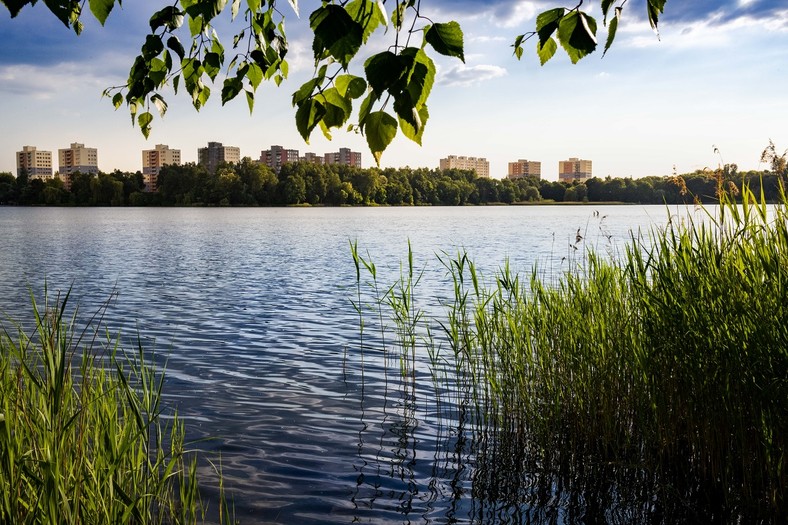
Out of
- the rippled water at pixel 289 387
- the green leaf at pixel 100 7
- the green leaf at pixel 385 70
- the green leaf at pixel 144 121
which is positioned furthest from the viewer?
the rippled water at pixel 289 387

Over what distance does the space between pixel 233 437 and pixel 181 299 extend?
→ 12.6 meters

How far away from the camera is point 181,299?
1992cm

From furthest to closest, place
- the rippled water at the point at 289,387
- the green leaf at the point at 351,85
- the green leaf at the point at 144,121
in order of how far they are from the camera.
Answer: the rippled water at the point at 289,387 → the green leaf at the point at 144,121 → the green leaf at the point at 351,85

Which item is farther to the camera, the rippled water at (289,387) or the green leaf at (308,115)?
the rippled water at (289,387)

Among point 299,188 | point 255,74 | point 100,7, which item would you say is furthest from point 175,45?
point 299,188

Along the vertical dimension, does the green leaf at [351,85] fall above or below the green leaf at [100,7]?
below

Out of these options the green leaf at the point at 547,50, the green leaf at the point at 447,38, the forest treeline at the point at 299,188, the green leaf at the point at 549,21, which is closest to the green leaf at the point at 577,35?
the green leaf at the point at 549,21

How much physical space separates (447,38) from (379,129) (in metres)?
0.32

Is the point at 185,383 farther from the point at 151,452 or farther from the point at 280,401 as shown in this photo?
the point at 151,452

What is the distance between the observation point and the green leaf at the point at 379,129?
1.90 meters

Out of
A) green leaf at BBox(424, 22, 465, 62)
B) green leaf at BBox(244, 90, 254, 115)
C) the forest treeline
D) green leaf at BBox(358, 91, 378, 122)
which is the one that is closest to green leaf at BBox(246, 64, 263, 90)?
green leaf at BBox(244, 90, 254, 115)

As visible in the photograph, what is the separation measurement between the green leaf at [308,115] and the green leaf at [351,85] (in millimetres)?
84

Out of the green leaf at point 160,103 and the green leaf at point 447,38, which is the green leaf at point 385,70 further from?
the green leaf at point 160,103

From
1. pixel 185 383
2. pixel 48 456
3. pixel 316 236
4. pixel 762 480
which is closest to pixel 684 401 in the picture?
A: pixel 762 480
